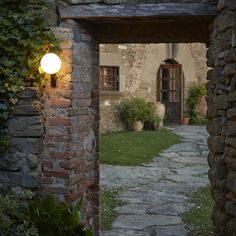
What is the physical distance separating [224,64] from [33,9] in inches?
71.4

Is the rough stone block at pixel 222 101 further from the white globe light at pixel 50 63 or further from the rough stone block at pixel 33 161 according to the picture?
the rough stone block at pixel 33 161

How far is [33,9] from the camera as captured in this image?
418 centimetres

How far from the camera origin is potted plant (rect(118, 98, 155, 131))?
42.3 feet

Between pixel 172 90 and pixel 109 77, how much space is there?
3.52 m

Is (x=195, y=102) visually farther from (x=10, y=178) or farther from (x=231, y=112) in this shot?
(x=231, y=112)

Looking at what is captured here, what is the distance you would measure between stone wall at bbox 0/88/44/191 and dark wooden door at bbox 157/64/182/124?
37.3 ft

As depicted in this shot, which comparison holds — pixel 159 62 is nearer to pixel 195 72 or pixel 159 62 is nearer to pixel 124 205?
pixel 195 72

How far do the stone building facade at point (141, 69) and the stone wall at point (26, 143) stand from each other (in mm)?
7962

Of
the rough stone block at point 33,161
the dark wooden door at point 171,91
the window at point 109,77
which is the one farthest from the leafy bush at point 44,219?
the dark wooden door at point 171,91

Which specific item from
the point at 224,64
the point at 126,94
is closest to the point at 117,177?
the point at 224,64

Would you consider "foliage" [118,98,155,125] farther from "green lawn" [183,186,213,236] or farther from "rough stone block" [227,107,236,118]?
"rough stone block" [227,107,236,118]

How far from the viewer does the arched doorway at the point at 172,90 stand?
15.5 metres

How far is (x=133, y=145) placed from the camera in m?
10.8

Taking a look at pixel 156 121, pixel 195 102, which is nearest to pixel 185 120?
pixel 195 102
